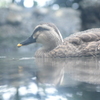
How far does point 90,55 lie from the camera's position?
4.53 metres

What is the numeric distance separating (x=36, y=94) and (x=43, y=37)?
3522 mm

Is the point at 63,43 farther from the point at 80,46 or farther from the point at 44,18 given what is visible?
the point at 44,18

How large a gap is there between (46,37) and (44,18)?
6823 millimetres

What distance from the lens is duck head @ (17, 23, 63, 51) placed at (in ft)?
15.8

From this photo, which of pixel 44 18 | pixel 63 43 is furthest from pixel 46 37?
pixel 44 18

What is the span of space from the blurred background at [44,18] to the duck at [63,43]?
5613mm

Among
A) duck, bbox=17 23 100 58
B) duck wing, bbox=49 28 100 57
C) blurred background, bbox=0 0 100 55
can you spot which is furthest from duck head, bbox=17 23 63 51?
blurred background, bbox=0 0 100 55

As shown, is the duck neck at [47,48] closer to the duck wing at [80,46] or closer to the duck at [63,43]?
the duck at [63,43]

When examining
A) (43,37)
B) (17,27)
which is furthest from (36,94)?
(17,27)

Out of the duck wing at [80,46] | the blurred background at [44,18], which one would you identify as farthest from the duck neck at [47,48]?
the blurred background at [44,18]

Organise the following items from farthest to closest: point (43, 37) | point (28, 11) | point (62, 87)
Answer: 1. point (28, 11)
2. point (43, 37)
3. point (62, 87)

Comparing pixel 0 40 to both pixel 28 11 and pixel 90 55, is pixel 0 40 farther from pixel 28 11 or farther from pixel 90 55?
pixel 90 55

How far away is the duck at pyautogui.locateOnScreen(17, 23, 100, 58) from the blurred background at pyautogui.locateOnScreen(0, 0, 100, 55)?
5613 millimetres

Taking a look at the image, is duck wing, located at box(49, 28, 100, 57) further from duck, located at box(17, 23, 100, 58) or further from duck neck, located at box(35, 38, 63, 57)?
duck neck, located at box(35, 38, 63, 57)
